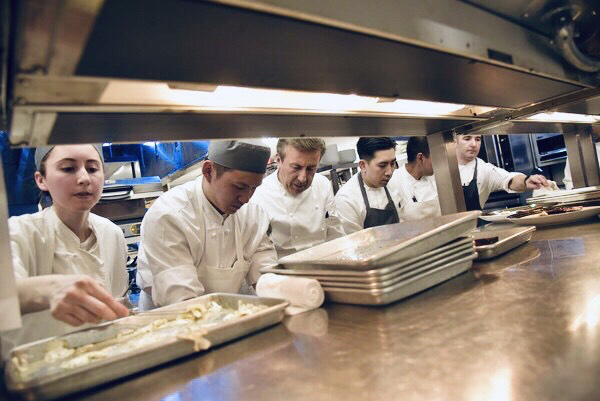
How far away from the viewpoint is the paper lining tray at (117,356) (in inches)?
25.1

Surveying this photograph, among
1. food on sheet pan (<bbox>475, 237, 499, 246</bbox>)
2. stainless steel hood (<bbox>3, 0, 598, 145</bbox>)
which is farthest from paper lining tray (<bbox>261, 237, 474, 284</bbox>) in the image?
stainless steel hood (<bbox>3, 0, 598, 145</bbox>)

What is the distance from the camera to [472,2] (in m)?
1.01

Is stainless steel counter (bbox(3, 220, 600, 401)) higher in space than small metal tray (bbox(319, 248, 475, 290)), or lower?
lower

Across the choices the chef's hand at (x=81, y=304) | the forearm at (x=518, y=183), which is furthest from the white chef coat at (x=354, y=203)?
the chef's hand at (x=81, y=304)

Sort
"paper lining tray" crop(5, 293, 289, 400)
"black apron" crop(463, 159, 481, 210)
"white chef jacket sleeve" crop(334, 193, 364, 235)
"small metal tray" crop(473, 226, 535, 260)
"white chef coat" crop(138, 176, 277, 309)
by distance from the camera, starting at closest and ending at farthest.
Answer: "paper lining tray" crop(5, 293, 289, 400) < "small metal tray" crop(473, 226, 535, 260) < "white chef coat" crop(138, 176, 277, 309) < "white chef jacket sleeve" crop(334, 193, 364, 235) < "black apron" crop(463, 159, 481, 210)

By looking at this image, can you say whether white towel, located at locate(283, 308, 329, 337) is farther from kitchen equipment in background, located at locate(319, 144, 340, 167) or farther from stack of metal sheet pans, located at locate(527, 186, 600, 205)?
kitchen equipment in background, located at locate(319, 144, 340, 167)

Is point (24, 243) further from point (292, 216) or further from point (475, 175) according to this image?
point (475, 175)

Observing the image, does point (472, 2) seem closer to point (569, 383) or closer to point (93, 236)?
point (569, 383)

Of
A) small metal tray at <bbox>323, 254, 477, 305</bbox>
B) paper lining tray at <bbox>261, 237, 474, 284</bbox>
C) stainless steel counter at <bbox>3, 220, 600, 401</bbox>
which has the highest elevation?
paper lining tray at <bbox>261, 237, 474, 284</bbox>

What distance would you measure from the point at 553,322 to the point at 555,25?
3.24ft

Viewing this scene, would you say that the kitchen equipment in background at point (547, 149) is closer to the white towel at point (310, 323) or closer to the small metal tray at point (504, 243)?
the small metal tray at point (504, 243)

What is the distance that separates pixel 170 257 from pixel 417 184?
2.60m

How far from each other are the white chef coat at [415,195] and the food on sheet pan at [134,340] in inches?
109

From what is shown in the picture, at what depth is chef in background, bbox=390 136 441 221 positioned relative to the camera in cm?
352
